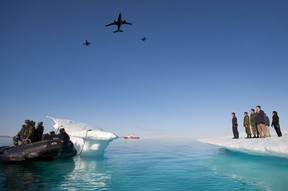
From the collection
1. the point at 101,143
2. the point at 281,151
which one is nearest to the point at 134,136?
the point at 101,143

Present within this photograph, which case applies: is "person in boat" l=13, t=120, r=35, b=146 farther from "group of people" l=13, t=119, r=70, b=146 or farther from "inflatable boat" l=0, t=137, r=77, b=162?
"inflatable boat" l=0, t=137, r=77, b=162

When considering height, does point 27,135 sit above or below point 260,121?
below

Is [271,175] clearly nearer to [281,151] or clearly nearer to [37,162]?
[281,151]

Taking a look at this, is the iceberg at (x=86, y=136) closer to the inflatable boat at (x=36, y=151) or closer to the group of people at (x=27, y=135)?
the group of people at (x=27, y=135)

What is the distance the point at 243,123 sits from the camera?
64.0 ft

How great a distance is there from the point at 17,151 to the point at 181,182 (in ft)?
35.2

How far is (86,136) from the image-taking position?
17906mm

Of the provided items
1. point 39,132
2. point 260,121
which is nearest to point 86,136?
point 39,132

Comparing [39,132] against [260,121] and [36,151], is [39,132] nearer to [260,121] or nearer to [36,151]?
[36,151]

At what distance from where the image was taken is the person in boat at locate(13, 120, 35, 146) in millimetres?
15315

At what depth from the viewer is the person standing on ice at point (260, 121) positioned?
16680 millimetres

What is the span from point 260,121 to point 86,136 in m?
13.3

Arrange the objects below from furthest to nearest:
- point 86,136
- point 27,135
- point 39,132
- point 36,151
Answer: point 86,136, point 39,132, point 27,135, point 36,151

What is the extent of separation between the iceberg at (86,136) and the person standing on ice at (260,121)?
11.0 meters
